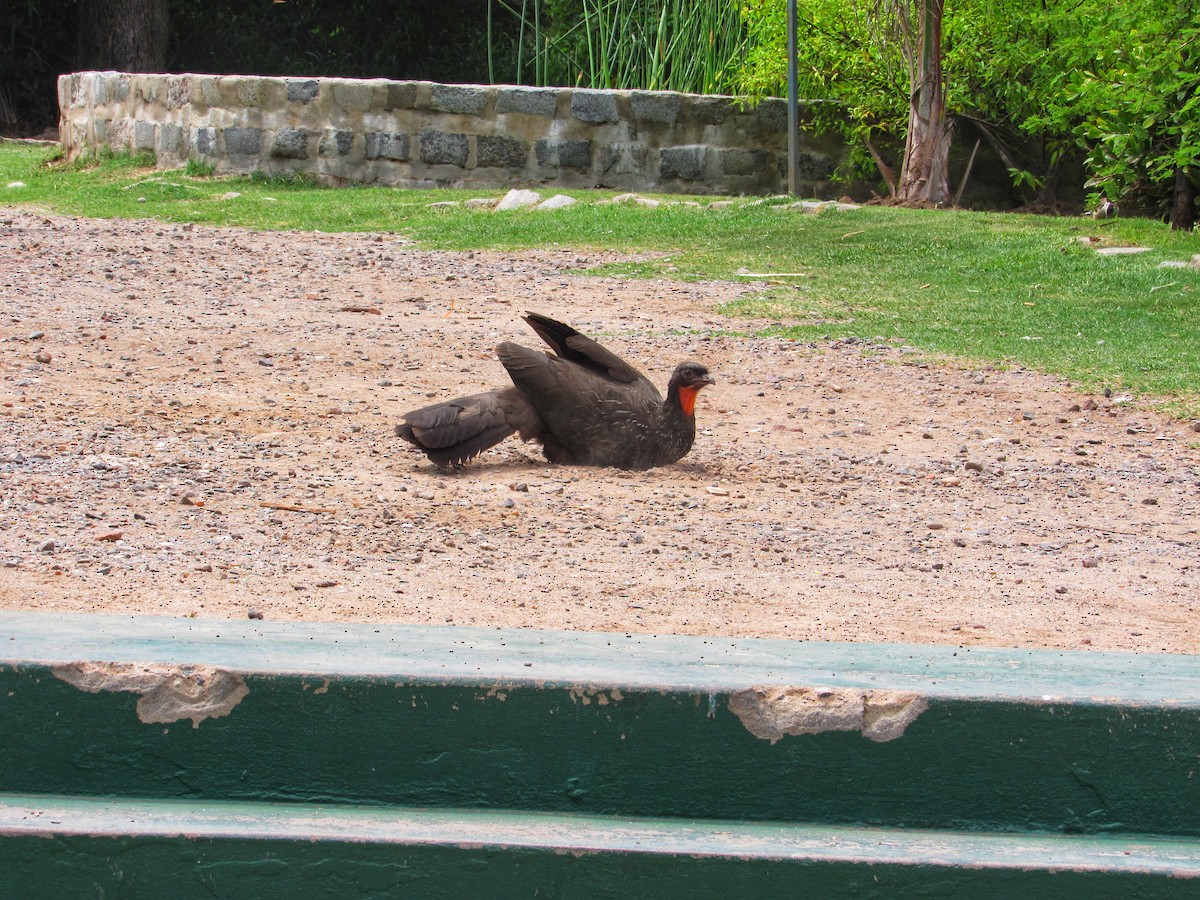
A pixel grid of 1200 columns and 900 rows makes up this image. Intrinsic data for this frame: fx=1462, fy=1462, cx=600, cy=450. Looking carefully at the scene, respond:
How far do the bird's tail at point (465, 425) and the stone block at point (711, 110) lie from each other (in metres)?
9.44

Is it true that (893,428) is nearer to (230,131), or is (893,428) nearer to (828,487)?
(828,487)

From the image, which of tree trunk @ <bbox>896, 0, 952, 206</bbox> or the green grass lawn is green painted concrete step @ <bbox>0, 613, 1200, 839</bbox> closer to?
the green grass lawn

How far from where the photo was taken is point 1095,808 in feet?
8.34

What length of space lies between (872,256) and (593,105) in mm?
4501

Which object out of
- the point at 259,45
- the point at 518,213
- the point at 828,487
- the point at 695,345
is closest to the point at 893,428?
the point at 828,487

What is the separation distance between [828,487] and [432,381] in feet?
7.24

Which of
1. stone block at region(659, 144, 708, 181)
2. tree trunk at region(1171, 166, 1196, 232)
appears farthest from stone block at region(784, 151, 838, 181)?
tree trunk at region(1171, 166, 1196, 232)

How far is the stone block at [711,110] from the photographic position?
46.6ft

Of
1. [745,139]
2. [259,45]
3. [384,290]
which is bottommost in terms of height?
[384,290]

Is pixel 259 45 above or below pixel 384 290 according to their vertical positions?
above

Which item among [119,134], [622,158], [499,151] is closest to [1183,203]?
[622,158]

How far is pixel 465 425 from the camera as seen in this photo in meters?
5.20

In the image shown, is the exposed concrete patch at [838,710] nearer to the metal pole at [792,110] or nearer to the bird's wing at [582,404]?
the bird's wing at [582,404]

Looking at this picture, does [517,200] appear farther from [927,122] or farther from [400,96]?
[927,122]
